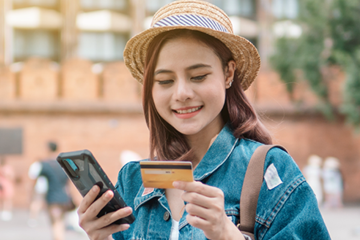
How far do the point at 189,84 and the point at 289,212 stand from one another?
0.58 metres

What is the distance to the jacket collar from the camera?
159 cm

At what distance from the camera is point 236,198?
4.83 ft

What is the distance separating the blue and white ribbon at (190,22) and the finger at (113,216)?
2.31 ft

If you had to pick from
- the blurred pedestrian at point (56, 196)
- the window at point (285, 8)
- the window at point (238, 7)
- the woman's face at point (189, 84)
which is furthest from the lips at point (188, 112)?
the window at point (285, 8)

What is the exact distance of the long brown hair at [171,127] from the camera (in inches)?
62.8

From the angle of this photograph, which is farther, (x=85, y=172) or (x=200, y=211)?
(x=85, y=172)

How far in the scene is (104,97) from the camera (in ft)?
48.1

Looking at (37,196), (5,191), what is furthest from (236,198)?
(5,191)

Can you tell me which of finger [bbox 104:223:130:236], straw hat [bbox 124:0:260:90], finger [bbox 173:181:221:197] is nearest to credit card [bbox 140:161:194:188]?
finger [bbox 173:181:221:197]

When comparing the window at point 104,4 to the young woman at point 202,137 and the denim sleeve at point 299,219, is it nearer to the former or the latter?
the young woman at point 202,137

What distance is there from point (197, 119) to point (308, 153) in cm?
1502

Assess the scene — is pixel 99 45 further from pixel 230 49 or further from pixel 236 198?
pixel 236 198

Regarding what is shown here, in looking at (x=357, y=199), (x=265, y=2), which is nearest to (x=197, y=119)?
(x=357, y=199)

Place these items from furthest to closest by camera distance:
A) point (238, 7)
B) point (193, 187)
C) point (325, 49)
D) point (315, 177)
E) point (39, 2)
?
1. point (238, 7)
2. point (39, 2)
3. point (325, 49)
4. point (315, 177)
5. point (193, 187)
